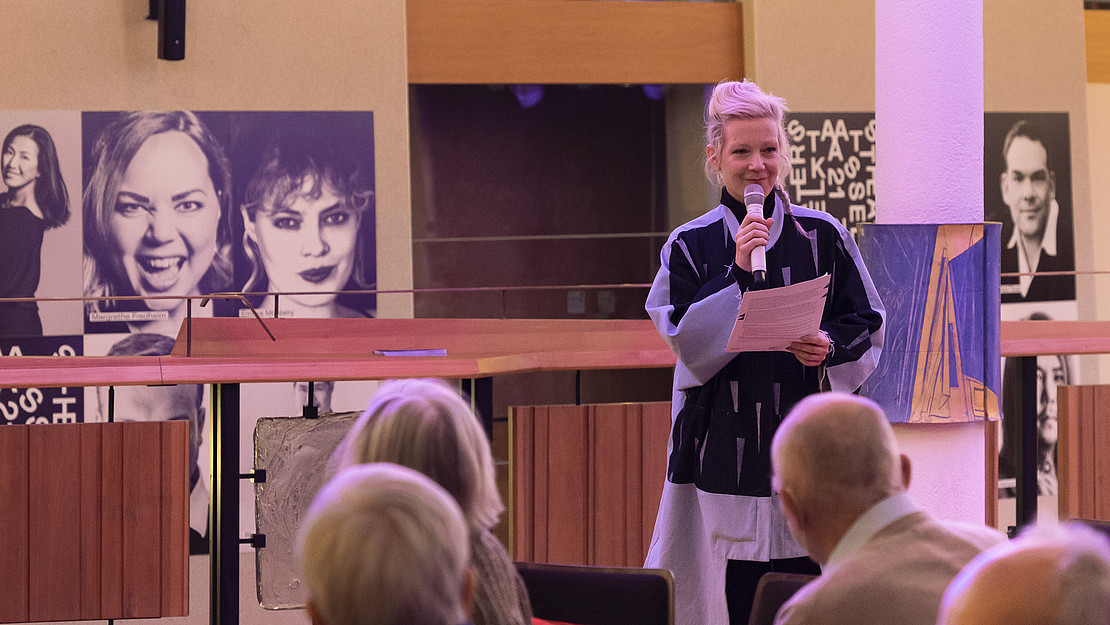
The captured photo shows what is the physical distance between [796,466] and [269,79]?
5689mm

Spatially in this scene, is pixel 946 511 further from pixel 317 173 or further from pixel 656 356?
pixel 317 173

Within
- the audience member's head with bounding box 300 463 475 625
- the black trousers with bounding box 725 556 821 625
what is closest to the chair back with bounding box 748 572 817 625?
the black trousers with bounding box 725 556 821 625

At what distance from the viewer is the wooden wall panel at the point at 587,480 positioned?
373 cm

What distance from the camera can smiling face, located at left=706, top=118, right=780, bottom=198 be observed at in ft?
8.56

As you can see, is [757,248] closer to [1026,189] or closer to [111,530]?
[111,530]

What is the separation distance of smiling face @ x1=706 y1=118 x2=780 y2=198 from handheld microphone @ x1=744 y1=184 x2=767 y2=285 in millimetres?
35

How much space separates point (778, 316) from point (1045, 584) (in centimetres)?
140

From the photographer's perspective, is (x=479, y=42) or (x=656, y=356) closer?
(x=656, y=356)

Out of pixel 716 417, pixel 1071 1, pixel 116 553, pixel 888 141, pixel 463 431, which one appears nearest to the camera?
pixel 463 431

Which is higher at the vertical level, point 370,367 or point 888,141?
point 888,141

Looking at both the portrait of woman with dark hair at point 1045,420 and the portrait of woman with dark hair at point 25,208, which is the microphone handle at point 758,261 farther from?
the portrait of woman with dark hair at point 1045,420

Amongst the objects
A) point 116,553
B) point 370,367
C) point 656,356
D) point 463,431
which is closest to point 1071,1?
point 656,356

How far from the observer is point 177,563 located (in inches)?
137

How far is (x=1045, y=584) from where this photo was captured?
1.05 meters
